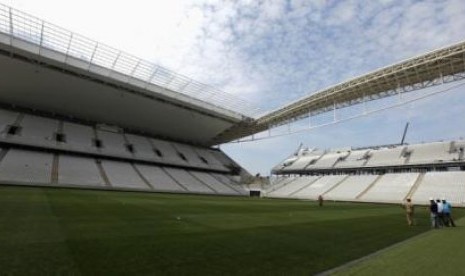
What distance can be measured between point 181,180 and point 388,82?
29799 mm

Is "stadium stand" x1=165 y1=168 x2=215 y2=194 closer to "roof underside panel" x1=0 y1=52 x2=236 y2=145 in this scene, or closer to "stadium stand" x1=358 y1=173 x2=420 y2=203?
"roof underside panel" x1=0 y1=52 x2=236 y2=145

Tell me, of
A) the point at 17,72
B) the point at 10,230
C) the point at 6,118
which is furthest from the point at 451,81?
the point at 6,118

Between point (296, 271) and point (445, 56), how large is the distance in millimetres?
33573

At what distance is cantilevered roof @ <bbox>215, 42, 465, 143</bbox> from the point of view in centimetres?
3541

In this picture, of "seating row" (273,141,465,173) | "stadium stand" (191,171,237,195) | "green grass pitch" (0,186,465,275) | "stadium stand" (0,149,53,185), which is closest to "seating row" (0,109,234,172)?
"stadium stand" (0,149,53,185)

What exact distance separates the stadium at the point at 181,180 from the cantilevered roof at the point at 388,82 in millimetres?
152

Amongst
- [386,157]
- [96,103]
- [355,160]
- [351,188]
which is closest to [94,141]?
[96,103]

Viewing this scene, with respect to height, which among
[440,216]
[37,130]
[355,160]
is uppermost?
[37,130]

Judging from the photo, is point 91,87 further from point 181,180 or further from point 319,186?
point 319,186

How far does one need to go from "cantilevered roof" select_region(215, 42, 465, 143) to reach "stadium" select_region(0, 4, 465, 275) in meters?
0.15

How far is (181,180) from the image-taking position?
54188mm

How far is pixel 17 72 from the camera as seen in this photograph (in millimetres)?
40594

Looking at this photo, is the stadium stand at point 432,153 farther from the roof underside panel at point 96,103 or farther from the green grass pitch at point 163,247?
the green grass pitch at point 163,247

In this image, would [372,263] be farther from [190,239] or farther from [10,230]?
[10,230]
